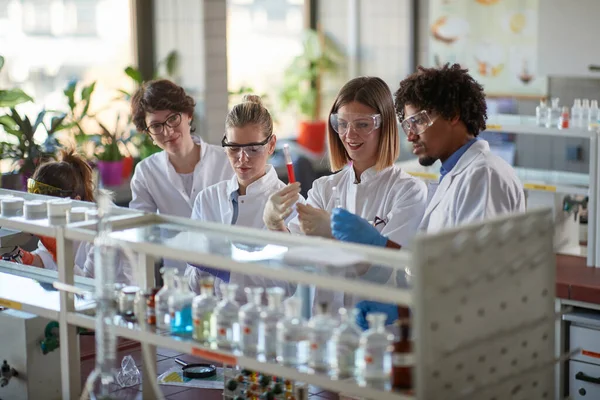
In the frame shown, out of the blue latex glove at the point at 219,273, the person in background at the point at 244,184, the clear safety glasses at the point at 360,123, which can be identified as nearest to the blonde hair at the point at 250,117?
the person in background at the point at 244,184

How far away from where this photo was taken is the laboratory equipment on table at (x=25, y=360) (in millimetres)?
2727

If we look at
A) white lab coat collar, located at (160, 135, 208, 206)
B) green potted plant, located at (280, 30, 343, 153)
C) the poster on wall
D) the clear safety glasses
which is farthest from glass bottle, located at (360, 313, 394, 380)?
green potted plant, located at (280, 30, 343, 153)

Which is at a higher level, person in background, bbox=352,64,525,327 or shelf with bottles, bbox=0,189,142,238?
person in background, bbox=352,64,525,327

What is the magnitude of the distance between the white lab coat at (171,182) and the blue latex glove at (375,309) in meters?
1.20

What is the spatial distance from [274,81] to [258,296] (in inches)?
231

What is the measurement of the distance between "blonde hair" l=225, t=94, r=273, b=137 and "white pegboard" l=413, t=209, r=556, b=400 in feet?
4.25

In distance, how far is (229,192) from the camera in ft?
10.9

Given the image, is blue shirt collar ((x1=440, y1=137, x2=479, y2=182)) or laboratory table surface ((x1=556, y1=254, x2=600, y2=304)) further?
laboratory table surface ((x1=556, y1=254, x2=600, y2=304))

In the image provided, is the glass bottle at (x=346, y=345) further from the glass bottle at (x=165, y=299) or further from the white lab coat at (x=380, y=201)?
the white lab coat at (x=380, y=201)

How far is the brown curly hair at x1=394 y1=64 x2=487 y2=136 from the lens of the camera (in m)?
2.74

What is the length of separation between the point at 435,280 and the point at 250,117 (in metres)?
1.42

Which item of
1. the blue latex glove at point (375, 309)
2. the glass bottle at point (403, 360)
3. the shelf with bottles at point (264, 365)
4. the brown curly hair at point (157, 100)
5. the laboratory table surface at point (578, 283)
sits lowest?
the laboratory table surface at point (578, 283)

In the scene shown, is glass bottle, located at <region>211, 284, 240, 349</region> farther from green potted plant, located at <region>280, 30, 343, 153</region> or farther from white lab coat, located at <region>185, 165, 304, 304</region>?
green potted plant, located at <region>280, 30, 343, 153</region>

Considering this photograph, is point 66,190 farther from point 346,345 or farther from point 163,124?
point 346,345
